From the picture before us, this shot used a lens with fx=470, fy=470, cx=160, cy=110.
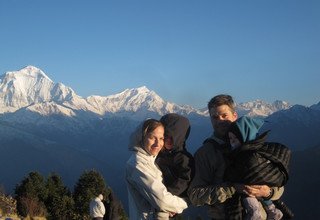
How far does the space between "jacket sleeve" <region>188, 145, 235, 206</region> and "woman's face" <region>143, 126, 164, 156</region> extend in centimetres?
46

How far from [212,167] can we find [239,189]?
419 millimetres

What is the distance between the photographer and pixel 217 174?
16.4 feet

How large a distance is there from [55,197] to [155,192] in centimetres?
3392

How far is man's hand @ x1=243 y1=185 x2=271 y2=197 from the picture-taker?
Result: 4.61 metres

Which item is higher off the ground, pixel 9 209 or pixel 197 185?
pixel 197 185

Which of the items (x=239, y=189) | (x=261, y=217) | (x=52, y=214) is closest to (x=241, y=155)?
(x=239, y=189)

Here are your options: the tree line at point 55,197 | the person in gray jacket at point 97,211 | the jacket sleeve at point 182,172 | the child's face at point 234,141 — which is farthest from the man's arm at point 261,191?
the tree line at point 55,197

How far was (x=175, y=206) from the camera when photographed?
4.60 m

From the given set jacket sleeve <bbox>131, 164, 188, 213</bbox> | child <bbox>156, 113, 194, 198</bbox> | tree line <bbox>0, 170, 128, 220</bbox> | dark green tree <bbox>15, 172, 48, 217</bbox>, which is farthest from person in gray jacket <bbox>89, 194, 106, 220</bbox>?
dark green tree <bbox>15, 172, 48, 217</bbox>

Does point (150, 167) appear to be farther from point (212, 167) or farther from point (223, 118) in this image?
point (223, 118)

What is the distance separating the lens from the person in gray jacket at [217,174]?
4.70 meters

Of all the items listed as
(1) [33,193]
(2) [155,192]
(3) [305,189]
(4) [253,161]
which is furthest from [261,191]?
(3) [305,189]

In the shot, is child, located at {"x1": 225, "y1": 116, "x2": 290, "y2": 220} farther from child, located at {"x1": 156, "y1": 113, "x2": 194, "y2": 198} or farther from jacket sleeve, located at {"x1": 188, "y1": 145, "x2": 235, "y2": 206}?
child, located at {"x1": 156, "y1": 113, "x2": 194, "y2": 198}

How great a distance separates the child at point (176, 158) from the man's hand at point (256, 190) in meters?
0.61
